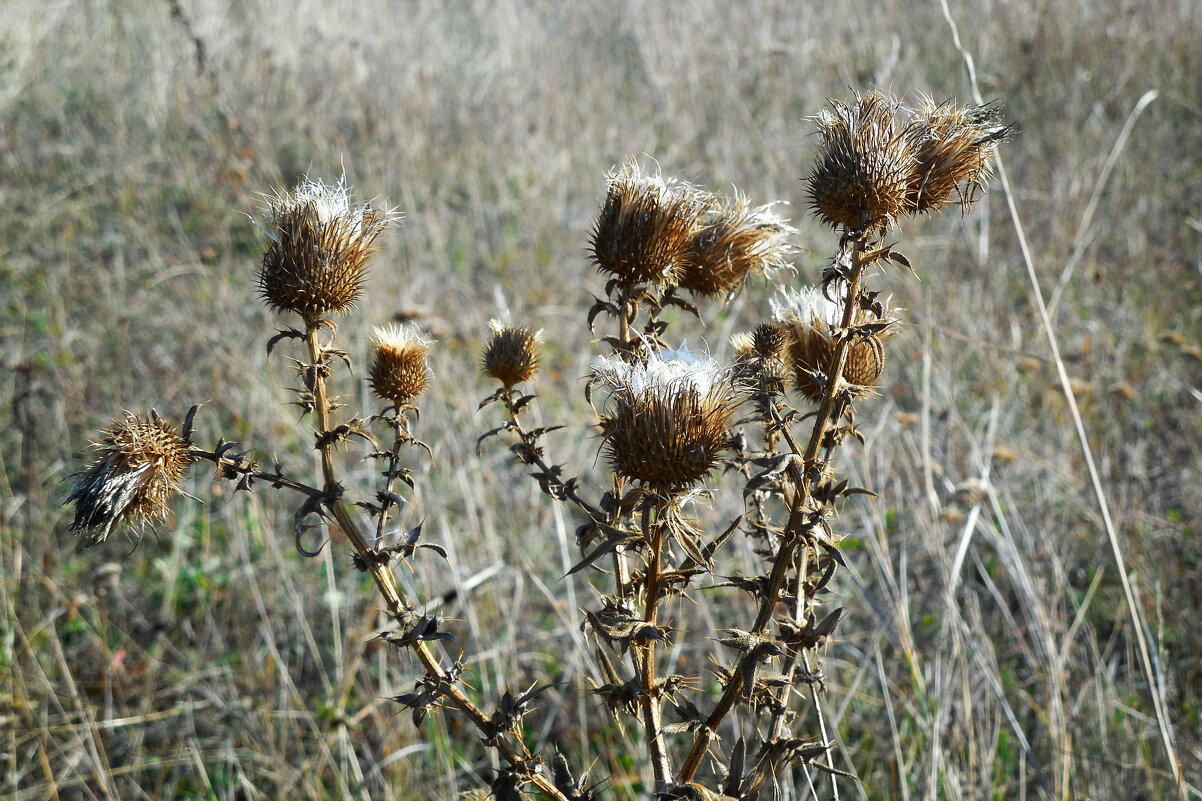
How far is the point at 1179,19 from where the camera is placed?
6.89 m

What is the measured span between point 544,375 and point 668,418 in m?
3.52

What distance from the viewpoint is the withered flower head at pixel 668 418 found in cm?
137

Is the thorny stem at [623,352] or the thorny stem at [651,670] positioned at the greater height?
A: the thorny stem at [623,352]

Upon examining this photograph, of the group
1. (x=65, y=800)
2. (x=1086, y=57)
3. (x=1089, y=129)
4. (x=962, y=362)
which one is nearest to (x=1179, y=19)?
(x=1086, y=57)

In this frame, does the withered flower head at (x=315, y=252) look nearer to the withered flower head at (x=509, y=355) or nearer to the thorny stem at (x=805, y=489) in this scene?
the withered flower head at (x=509, y=355)

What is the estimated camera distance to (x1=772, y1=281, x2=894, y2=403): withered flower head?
157 cm

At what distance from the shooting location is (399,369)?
1.63m

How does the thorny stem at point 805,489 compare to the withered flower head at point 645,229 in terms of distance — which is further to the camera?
the withered flower head at point 645,229

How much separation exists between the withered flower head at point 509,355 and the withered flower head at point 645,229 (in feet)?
0.80

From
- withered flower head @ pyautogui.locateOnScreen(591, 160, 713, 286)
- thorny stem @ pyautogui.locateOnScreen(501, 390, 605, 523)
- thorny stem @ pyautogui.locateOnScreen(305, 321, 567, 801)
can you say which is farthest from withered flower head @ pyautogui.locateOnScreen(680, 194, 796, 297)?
thorny stem @ pyautogui.locateOnScreen(305, 321, 567, 801)

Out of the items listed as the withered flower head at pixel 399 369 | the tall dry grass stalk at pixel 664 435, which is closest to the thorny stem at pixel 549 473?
the tall dry grass stalk at pixel 664 435

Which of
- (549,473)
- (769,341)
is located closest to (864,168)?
(769,341)

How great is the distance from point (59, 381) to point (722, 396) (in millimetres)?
4244

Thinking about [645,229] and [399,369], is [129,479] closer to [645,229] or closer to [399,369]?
[399,369]
